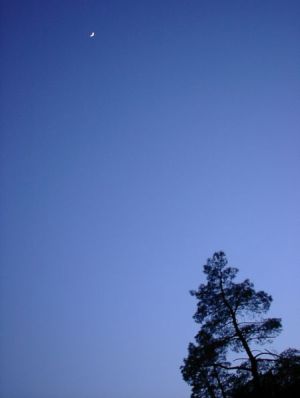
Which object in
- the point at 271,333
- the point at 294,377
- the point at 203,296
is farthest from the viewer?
the point at 203,296

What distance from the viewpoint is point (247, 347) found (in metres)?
19.0

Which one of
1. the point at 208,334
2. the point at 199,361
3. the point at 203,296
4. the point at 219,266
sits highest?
the point at 219,266

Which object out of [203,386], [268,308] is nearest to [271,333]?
[268,308]

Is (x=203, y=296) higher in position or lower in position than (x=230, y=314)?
higher

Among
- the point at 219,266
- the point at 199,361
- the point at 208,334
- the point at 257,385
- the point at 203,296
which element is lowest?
the point at 257,385

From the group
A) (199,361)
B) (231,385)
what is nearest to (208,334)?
(199,361)

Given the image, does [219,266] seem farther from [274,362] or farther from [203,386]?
[203,386]

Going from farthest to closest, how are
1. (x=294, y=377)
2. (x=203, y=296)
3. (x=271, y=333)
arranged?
1. (x=203, y=296)
2. (x=271, y=333)
3. (x=294, y=377)

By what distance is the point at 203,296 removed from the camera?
68.8ft

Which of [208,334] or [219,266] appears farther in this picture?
[219,266]

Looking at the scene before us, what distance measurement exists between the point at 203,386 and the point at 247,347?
5002 mm

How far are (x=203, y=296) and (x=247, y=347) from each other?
12.2ft

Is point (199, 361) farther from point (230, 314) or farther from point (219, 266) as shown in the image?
point (219, 266)

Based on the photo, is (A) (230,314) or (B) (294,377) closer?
(B) (294,377)
